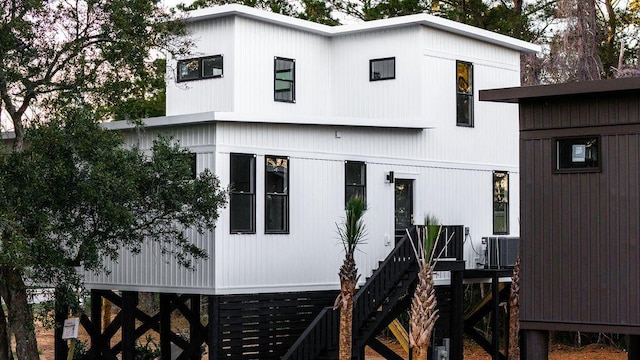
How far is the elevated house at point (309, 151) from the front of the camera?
75.3 feet

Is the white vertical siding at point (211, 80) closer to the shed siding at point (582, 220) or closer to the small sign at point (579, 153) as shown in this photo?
the shed siding at point (582, 220)

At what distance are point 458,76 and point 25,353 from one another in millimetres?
12304

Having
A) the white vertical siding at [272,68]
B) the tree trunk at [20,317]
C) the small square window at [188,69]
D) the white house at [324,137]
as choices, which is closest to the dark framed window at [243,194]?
the white house at [324,137]

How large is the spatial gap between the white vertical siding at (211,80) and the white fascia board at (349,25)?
0.84 feet

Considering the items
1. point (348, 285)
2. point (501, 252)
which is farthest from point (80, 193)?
point (501, 252)

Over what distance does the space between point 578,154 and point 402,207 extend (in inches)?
301

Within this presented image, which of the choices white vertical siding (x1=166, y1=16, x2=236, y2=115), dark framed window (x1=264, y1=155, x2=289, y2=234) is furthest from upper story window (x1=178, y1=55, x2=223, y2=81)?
dark framed window (x1=264, y1=155, x2=289, y2=234)

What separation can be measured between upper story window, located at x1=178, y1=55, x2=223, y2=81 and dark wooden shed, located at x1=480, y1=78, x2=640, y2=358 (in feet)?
27.6

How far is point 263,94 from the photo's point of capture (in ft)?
86.5

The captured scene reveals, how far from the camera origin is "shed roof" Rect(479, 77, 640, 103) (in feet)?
59.4

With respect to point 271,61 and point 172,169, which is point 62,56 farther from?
point 271,61

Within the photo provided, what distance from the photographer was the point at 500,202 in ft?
94.1

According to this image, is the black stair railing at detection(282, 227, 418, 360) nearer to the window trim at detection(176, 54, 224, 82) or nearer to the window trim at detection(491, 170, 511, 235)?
the window trim at detection(491, 170, 511, 235)

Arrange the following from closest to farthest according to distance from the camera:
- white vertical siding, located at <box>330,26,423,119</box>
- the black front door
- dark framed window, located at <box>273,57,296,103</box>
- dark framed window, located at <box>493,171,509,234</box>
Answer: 1. the black front door
2. dark framed window, located at <box>273,57,296,103</box>
3. white vertical siding, located at <box>330,26,423,119</box>
4. dark framed window, located at <box>493,171,509,234</box>
